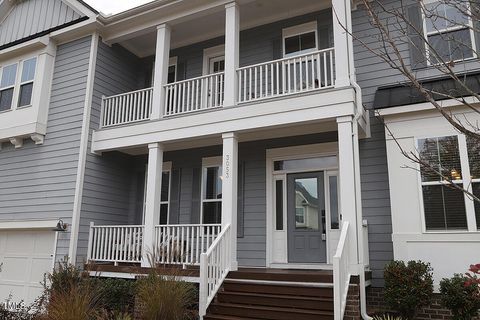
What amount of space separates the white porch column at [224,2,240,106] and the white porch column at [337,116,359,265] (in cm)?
257

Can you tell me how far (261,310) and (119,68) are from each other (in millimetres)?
8252

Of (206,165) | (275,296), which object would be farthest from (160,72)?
(275,296)

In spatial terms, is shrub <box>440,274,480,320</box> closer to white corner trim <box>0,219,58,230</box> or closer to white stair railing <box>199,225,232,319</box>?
white stair railing <box>199,225,232,319</box>

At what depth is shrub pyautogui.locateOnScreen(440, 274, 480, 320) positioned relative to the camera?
6.36 meters

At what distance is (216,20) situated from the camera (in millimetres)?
10742

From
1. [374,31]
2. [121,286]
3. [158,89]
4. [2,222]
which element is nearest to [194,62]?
[158,89]

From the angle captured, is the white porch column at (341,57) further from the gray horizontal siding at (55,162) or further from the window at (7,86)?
the window at (7,86)

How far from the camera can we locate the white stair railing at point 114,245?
9.52 metres

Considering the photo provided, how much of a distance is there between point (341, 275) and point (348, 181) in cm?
177

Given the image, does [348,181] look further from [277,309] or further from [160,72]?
[160,72]

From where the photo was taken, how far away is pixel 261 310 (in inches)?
272

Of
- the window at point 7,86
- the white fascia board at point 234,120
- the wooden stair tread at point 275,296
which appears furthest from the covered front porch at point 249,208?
the window at point 7,86

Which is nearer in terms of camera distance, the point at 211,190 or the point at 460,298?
the point at 460,298

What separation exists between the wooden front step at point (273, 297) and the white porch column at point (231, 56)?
378 centimetres
